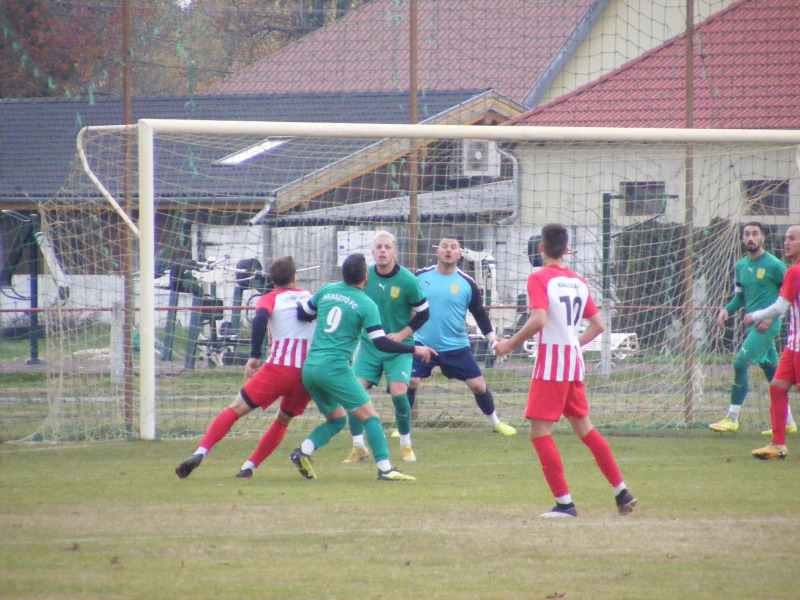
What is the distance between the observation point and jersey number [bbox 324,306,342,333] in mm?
8469

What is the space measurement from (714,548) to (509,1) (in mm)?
13106

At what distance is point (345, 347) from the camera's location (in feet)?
28.0

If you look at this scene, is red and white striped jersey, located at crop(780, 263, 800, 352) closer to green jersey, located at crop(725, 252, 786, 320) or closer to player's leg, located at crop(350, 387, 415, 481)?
green jersey, located at crop(725, 252, 786, 320)

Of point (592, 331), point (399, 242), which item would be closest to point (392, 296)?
point (592, 331)

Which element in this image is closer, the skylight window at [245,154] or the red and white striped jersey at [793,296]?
the red and white striped jersey at [793,296]

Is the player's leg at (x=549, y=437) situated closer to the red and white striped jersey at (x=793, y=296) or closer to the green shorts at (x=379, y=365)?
the green shorts at (x=379, y=365)

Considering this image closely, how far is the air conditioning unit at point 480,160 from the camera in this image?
1495 centimetres

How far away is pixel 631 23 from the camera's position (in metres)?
21.3

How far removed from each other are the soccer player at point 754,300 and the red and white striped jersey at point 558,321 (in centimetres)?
455

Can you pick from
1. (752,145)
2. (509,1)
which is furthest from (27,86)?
(752,145)

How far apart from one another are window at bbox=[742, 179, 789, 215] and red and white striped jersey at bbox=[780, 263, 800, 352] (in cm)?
337

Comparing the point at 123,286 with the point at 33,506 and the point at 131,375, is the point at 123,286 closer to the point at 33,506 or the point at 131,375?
the point at 131,375

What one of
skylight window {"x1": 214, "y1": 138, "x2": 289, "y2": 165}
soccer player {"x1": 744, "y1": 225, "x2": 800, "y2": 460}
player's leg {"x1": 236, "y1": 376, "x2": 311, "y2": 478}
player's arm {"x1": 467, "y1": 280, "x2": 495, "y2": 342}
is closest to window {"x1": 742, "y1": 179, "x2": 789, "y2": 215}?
soccer player {"x1": 744, "y1": 225, "x2": 800, "y2": 460}

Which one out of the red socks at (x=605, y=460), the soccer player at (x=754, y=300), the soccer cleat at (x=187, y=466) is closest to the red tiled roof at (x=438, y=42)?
the soccer player at (x=754, y=300)
